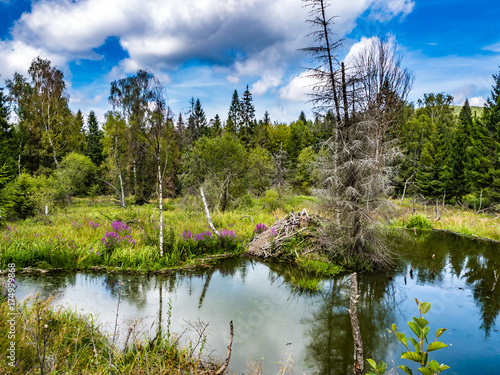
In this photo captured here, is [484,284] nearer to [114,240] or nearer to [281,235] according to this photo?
[281,235]

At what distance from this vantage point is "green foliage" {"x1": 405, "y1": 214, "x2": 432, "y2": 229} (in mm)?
15172

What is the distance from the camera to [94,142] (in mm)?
41250

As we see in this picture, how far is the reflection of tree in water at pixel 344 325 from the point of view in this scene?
4320 millimetres

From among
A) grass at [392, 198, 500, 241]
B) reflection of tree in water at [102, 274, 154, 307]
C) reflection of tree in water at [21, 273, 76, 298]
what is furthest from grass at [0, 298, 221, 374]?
grass at [392, 198, 500, 241]

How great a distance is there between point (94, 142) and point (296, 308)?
43.4 m

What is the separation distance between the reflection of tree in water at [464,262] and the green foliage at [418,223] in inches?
52.3

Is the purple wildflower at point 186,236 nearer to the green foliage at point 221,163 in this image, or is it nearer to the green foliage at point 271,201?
the green foliage at point 221,163

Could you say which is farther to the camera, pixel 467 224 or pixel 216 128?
pixel 216 128

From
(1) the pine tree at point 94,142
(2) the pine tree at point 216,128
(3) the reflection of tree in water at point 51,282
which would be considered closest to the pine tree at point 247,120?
(2) the pine tree at point 216,128

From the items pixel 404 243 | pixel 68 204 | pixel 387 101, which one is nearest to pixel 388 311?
pixel 404 243

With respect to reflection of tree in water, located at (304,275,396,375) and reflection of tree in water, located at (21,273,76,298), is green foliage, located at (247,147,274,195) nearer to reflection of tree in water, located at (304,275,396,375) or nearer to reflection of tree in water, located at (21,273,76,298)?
reflection of tree in water, located at (304,275,396,375)

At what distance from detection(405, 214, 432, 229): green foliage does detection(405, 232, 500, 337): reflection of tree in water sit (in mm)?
1328

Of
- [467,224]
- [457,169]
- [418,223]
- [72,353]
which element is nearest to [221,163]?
[418,223]

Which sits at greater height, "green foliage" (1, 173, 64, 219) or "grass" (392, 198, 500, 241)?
"green foliage" (1, 173, 64, 219)
